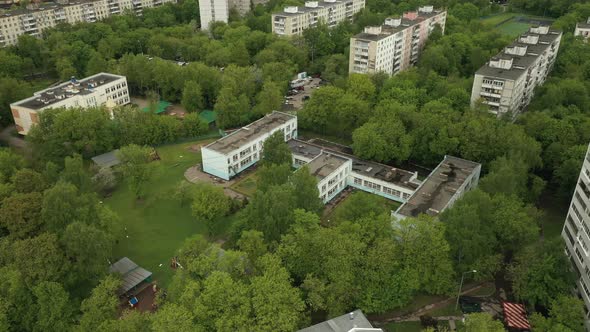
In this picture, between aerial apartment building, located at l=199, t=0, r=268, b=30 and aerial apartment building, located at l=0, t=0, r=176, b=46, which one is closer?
aerial apartment building, located at l=0, t=0, r=176, b=46

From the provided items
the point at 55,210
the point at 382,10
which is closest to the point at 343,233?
the point at 55,210

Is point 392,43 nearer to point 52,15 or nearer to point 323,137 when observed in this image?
point 323,137

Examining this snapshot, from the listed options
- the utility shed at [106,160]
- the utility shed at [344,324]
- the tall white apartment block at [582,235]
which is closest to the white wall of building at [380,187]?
the tall white apartment block at [582,235]

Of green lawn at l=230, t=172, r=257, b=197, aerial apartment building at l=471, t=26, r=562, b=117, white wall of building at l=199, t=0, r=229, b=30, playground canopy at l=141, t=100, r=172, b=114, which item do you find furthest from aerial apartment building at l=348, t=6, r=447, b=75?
white wall of building at l=199, t=0, r=229, b=30

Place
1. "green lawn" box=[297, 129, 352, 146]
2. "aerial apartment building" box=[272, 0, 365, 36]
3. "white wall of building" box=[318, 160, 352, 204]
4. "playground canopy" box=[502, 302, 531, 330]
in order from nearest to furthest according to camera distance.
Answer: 1. "playground canopy" box=[502, 302, 531, 330]
2. "white wall of building" box=[318, 160, 352, 204]
3. "green lawn" box=[297, 129, 352, 146]
4. "aerial apartment building" box=[272, 0, 365, 36]

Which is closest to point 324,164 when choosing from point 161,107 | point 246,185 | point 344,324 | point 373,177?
point 373,177

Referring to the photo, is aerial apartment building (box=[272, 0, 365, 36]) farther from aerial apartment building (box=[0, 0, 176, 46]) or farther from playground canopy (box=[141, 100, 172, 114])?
aerial apartment building (box=[0, 0, 176, 46])

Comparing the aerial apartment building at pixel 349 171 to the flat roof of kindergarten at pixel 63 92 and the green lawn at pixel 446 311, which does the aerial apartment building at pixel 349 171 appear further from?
the flat roof of kindergarten at pixel 63 92
